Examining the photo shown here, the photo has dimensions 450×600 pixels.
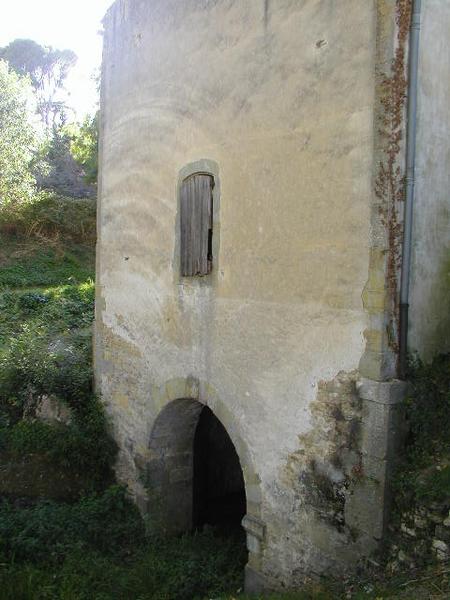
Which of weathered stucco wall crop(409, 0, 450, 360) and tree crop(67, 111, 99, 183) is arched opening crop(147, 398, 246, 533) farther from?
tree crop(67, 111, 99, 183)

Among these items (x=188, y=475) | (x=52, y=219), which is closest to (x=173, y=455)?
(x=188, y=475)

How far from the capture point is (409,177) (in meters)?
4.93

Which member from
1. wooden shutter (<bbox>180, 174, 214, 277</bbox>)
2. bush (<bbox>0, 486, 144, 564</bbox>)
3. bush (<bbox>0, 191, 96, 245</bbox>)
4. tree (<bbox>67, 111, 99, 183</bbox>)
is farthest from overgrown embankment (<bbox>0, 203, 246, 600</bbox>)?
tree (<bbox>67, 111, 99, 183</bbox>)

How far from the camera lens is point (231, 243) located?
6.46m

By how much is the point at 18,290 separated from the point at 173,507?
10.8 metres

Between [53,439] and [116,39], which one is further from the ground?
[116,39]

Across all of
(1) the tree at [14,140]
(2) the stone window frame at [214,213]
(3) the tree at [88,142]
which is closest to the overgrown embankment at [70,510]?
(2) the stone window frame at [214,213]

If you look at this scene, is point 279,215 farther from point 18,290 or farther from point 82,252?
point 82,252

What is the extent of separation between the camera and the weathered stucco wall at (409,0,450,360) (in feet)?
16.8

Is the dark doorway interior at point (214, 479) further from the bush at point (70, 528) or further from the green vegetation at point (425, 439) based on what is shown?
the green vegetation at point (425, 439)

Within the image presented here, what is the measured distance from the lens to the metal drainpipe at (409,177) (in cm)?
487

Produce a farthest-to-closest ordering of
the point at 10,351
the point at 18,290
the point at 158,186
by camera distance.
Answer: the point at 18,290 < the point at 10,351 < the point at 158,186

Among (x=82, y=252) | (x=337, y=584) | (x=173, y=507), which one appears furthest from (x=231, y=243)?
(x=82, y=252)

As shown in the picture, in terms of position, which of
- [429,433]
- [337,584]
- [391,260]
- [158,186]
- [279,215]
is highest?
[158,186]
